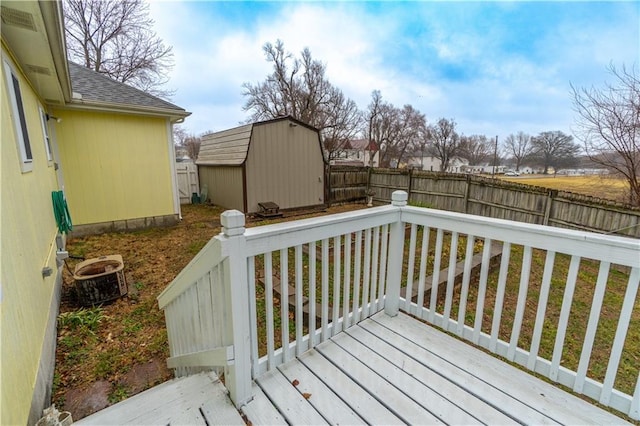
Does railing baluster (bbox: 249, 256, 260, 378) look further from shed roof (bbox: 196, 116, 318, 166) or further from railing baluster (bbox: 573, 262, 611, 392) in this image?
shed roof (bbox: 196, 116, 318, 166)

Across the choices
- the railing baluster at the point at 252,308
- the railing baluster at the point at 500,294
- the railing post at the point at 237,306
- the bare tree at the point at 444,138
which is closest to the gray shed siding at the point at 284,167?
the railing baluster at the point at 252,308

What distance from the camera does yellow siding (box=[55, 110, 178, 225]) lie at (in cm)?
564

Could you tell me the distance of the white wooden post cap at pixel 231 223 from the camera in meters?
1.37

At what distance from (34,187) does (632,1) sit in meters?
8.69

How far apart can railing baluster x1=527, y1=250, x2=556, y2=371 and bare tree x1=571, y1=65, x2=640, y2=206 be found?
6845 mm

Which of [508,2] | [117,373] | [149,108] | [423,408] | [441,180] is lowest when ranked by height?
[117,373]

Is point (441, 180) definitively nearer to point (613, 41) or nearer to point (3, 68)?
point (613, 41)

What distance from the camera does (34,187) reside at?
10.0ft

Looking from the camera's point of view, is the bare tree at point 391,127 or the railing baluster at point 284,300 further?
the bare tree at point 391,127

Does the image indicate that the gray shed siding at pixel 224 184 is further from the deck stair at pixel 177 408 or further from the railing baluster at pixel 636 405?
the railing baluster at pixel 636 405

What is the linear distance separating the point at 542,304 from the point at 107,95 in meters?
8.04

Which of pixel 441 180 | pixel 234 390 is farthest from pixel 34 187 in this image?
pixel 441 180

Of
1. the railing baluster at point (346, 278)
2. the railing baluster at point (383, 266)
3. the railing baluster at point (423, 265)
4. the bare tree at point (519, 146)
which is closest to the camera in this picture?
the railing baluster at point (346, 278)

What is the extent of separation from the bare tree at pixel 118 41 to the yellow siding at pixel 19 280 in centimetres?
1174
